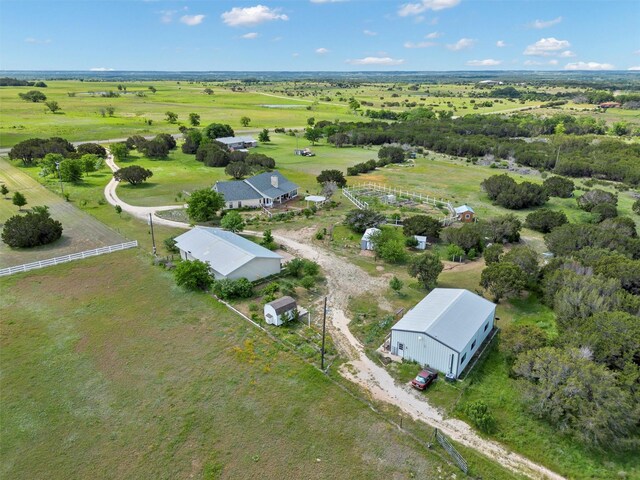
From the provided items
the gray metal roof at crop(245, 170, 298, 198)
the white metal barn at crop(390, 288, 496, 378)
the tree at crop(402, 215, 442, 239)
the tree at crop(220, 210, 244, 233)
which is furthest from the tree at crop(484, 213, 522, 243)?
the gray metal roof at crop(245, 170, 298, 198)

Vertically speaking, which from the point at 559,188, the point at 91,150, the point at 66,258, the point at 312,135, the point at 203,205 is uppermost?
the point at 91,150

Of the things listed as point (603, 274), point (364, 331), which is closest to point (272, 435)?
point (364, 331)

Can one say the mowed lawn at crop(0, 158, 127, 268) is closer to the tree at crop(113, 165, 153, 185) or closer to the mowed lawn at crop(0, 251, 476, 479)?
the tree at crop(113, 165, 153, 185)

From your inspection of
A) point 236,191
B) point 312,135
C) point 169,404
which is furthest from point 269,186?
point 312,135

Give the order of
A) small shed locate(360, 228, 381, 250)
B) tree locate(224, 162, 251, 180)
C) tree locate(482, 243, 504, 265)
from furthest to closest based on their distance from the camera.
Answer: tree locate(224, 162, 251, 180) < small shed locate(360, 228, 381, 250) < tree locate(482, 243, 504, 265)

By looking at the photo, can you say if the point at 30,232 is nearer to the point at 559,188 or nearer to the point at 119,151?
the point at 119,151

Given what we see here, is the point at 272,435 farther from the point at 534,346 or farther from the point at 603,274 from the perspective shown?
the point at 603,274
